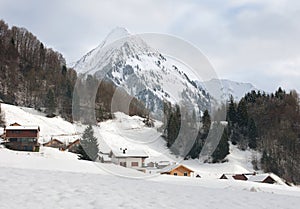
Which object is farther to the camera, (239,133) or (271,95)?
(271,95)

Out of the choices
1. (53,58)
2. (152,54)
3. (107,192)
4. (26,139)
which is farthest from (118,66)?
(53,58)

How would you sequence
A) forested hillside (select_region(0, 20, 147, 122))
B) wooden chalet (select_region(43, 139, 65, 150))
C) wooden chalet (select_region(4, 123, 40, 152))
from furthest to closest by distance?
forested hillside (select_region(0, 20, 147, 122)), wooden chalet (select_region(43, 139, 65, 150)), wooden chalet (select_region(4, 123, 40, 152))

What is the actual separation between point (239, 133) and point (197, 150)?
941 centimetres

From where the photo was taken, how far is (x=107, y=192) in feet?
29.4

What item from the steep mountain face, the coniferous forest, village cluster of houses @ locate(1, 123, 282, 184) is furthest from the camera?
the coniferous forest

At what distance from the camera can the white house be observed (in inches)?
1171

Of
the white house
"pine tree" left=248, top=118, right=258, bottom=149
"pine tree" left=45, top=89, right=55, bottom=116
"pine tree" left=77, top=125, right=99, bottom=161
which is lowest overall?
the white house

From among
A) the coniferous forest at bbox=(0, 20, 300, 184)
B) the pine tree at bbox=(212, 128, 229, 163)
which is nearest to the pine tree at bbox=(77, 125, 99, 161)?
the coniferous forest at bbox=(0, 20, 300, 184)

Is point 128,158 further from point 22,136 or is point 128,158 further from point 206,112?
point 22,136

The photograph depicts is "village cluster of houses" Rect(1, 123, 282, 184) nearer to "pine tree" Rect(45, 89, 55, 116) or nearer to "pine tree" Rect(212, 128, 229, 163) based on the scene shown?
"pine tree" Rect(212, 128, 229, 163)

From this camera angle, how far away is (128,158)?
30.5 m

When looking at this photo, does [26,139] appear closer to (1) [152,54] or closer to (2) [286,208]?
(1) [152,54]

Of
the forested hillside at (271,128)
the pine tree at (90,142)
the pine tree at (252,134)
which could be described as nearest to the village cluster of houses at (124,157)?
the pine tree at (90,142)

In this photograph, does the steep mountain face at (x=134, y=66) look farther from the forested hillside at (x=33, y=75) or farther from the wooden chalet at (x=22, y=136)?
the forested hillside at (x=33, y=75)
